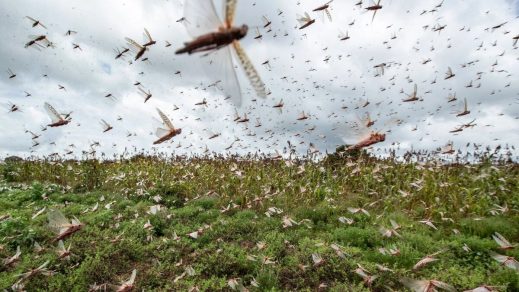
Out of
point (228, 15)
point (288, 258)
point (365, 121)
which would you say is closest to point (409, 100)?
point (365, 121)

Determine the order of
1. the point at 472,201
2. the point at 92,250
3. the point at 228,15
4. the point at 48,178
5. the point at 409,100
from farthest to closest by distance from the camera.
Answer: the point at 48,178 < the point at 472,201 < the point at 92,250 < the point at 409,100 < the point at 228,15

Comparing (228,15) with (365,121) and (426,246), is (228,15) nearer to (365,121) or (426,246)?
(365,121)

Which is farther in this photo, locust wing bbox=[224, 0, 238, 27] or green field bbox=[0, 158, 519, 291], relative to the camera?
green field bbox=[0, 158, 519, 291]

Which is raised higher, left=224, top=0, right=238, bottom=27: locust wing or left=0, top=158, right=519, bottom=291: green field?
left=224, top=0, right=238, bottom=27: locust wing

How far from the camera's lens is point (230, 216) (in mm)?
8312

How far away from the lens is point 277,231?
6.95 metres

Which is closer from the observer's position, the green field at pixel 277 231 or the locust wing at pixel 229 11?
the locust wing at pixel 229 11

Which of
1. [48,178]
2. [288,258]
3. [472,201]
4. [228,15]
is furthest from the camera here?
[48,178]

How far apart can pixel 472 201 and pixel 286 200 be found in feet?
13.0

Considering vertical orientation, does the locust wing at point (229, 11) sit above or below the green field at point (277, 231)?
above

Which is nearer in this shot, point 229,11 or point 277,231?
point 229,11

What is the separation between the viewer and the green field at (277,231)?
5.36 metres

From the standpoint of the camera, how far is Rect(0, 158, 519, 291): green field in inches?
211

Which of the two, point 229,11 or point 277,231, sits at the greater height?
point 229,11
